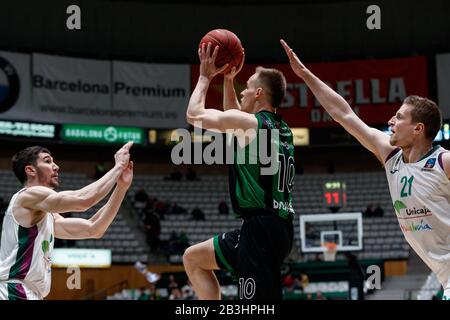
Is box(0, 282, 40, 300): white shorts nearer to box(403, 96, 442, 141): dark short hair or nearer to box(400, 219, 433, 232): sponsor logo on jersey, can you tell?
box(400, 219, 433, 232): sponsor logo on jersey

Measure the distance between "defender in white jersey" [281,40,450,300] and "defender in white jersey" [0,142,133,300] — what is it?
6.19 feet

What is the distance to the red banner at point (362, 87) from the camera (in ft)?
78.4

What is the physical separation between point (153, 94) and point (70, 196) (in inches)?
767

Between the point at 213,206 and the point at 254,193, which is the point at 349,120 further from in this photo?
the point at 213,206

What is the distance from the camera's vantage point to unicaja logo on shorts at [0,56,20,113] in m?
22.5

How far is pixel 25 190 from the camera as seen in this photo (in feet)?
17.1

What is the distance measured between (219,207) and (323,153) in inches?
211

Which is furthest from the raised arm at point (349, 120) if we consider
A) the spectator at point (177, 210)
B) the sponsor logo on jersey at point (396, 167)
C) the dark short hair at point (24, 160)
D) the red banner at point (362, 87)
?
the red banner at point (362, 87)

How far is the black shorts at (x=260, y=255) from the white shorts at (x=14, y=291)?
4.66 feet

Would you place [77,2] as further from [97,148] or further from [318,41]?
[318,41]

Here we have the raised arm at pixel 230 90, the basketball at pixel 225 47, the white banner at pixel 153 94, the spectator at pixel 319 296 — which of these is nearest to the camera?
the basketball at pixel 225 47

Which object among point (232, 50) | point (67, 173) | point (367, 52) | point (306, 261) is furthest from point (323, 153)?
point (232, 50)

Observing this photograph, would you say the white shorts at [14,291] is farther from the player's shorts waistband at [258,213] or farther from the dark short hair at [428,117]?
the dark short hair at [428,117]

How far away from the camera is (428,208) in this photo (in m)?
4.50
